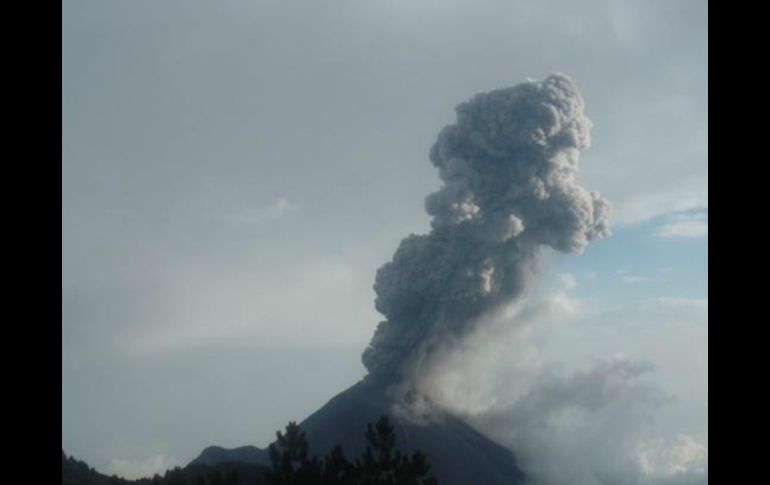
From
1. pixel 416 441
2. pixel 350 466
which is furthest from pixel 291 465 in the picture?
pixel 416 441

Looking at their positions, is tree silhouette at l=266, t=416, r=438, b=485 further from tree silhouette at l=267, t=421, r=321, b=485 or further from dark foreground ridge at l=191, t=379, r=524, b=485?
dark foreground ridge at l=191, t=379, r=524, b=485

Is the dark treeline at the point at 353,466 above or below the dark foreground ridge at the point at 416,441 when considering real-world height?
below

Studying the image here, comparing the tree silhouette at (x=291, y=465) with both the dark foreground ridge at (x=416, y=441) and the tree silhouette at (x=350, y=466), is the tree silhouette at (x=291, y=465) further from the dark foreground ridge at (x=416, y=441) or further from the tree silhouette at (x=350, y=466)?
the dark foreground ridge at (x=416, y=441)

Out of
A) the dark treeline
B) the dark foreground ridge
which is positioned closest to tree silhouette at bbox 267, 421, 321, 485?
the dark treeline

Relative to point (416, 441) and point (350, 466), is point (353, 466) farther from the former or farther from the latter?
point (416, 441)

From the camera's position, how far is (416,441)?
15612 centimetres

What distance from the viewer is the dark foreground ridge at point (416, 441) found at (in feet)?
500

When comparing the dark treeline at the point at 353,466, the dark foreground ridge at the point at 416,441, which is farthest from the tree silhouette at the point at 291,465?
the dark foreground ridge at the point at 416,441

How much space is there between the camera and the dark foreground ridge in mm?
152500

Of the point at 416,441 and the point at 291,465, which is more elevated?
the point at 416,441
